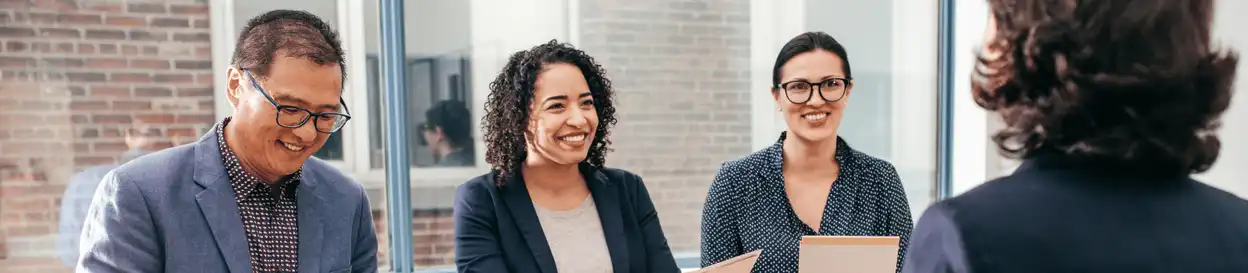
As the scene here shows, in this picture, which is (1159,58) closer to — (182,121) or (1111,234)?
(1111,234)

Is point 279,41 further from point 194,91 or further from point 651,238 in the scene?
point 194,91

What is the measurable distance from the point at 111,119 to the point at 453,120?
4.24ft

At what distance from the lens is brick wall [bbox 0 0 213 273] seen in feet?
8.23

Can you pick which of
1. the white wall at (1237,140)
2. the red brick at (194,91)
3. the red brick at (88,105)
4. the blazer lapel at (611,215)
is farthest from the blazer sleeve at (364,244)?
the white wall at (1237,140)

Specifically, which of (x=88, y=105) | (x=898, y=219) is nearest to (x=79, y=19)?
(x=88, y=105)

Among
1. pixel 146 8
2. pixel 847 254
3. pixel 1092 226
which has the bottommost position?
pixel 847 254

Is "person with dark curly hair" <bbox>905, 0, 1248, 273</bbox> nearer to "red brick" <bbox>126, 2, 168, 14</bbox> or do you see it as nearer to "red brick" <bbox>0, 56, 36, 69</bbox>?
"red brick" <bbox>126, 2, 168, 14</bbox>

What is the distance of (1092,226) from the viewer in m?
0.69

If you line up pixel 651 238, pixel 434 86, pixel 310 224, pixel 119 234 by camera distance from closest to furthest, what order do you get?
pixel 119 234 < pixel 310 224 < pixel 651 238 < pixel 434 86

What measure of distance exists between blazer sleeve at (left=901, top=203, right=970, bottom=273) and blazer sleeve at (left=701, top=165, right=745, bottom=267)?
102 centimetres

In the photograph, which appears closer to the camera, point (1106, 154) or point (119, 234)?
point (1106, 154)

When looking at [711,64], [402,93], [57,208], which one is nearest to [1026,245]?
[402,93]

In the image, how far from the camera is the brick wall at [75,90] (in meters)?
2.51

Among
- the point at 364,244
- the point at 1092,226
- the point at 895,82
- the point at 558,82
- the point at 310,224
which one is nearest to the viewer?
the point at 1092,226
